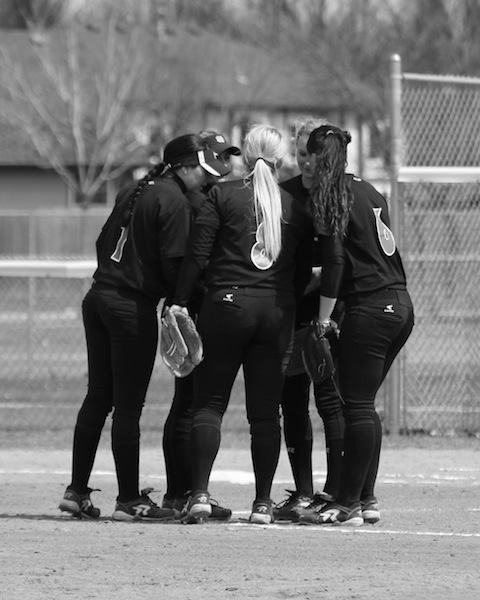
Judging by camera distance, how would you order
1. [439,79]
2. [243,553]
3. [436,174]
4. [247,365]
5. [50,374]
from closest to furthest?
1. [243,553]
2. [247,365]
3. [436,174]
4. [439,79]
5. [50,374]

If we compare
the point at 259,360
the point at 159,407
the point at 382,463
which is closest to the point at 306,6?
the point at 159,407

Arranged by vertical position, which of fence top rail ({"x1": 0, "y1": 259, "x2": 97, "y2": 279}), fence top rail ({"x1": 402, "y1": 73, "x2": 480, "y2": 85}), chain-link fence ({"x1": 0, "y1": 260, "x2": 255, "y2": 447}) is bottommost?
chain-link fence ({"x1": 0, "y1": 260, "x2": 255, "y2": 447})

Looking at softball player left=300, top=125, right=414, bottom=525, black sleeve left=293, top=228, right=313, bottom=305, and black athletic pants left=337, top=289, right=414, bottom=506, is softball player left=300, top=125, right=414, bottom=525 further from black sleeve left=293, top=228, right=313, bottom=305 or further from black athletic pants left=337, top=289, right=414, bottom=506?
black sleeve left=293, top=228, right=313, bottom=305

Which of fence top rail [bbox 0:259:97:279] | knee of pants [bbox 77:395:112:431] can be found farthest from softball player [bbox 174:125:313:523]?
fence top rail [bbox 0:259:97:279]

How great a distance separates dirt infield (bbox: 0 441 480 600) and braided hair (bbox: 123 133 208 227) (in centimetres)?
166

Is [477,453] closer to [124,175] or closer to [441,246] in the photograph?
[441,246]

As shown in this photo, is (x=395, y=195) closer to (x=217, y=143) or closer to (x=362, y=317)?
(x=217, y=143)

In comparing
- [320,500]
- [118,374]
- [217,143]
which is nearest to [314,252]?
[217,143]

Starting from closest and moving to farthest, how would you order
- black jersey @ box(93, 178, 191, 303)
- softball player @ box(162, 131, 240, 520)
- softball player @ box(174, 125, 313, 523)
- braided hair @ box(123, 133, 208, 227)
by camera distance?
softball player @ box(174, 125, 313, 523) → black jersey @ box(93, 178, 191, 303) → braided hair @ box(123, 133, 208, 227) → softball player @ box(162, 131, 240, 520)

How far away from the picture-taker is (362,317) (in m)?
6.52

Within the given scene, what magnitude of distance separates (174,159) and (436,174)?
386cm

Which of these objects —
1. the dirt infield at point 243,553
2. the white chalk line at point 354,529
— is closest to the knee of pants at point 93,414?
the dirt infield at point 243,553

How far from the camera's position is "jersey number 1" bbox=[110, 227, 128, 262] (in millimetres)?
6789

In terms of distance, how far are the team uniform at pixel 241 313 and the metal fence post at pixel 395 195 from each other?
3769 millimetres
